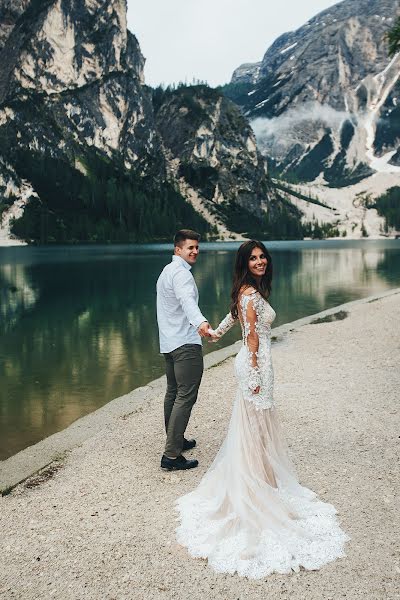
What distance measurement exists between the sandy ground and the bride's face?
3.70 m

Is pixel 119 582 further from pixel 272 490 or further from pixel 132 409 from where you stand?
pixel 132 409

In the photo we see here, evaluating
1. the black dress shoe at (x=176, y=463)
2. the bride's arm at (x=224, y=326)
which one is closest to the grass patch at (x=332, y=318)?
the black dress shoe at (x=176, y=463)

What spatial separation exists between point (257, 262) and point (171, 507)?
3904 millimetres

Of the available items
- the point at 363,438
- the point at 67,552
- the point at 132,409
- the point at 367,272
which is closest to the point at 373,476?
the point at 363,438

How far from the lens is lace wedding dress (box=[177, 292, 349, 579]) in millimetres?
6523

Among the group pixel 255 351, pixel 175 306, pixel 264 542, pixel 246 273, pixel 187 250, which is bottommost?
pixel 264 542

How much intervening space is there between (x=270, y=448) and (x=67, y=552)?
3.05 meters

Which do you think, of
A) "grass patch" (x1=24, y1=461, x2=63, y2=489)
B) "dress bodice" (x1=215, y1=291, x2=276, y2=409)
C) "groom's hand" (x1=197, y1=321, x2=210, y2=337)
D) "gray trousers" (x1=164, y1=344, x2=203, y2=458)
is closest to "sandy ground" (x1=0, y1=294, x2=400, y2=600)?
"grass patch" (x1=24, y1=461, x2=63, y2=489)

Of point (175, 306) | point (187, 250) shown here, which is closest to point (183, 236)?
point (187, 250)

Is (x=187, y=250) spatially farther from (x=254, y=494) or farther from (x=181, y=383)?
(x=254, y=494)

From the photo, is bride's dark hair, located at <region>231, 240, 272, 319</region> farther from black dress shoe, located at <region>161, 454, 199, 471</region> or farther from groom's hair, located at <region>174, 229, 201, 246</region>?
black dress shoe, located at <region>161, 454, 199, 471</region>

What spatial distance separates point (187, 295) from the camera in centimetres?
847

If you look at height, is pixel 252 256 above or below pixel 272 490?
above

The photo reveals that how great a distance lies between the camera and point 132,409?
1381 cm
